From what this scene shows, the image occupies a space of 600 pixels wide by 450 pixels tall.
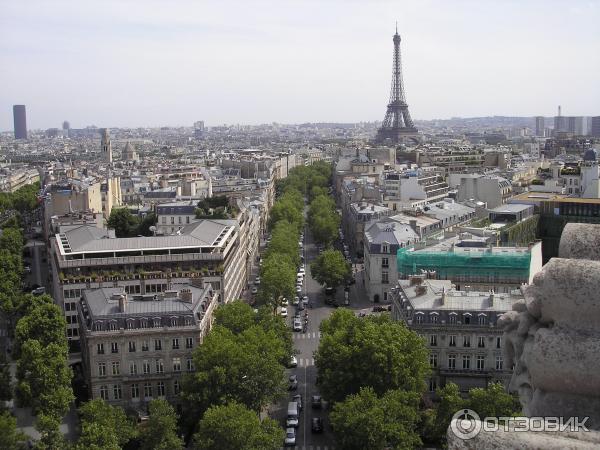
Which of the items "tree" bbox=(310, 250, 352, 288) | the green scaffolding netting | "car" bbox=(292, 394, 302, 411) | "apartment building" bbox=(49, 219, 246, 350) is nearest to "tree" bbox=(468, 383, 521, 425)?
"car" bbox=(292, 394, 302, 411)

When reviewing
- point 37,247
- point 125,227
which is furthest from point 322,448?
point 37,247

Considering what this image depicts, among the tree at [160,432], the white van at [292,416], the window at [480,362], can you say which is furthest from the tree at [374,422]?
the window at [480,362]

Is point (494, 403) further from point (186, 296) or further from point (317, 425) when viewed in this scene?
point (186, 296)

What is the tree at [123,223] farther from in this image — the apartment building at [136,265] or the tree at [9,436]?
the tree at [9,436]

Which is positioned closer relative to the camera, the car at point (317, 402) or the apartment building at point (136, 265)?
the car at point (317, 402)

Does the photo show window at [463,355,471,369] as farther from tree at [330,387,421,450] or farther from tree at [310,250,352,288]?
tree at [310,250,352,288]

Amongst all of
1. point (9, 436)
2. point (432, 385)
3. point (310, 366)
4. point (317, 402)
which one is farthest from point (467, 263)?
point (9, 436)
